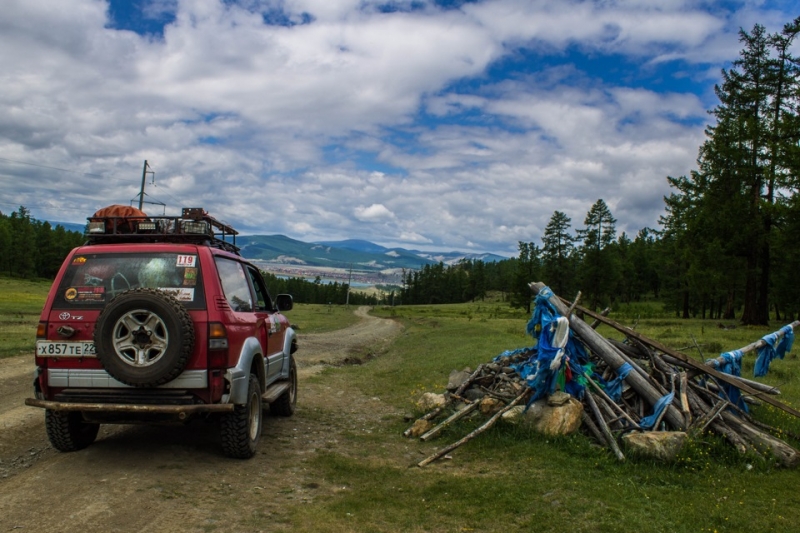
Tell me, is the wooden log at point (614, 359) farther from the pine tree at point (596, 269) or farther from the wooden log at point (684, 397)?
the pine tree at point (596, 269)

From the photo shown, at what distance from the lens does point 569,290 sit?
2670 inches

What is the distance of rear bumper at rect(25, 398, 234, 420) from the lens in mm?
5918

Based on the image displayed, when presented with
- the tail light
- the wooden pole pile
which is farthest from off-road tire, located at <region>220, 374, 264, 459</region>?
the wooden pole pile

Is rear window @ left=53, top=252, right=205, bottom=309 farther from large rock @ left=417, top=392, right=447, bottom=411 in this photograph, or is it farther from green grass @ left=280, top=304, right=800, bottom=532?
large rock @ left=417, top=392, right=447, bottom=411

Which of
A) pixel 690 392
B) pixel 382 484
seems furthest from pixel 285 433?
pixel 690 392

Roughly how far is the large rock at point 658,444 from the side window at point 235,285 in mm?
5563

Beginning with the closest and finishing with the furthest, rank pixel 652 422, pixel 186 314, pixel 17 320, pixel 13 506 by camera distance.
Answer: pixel 13 506, pixel 186 314, pixel 652 422, pixel 17 320

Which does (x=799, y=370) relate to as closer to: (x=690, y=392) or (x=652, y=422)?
(x=690, y=392)

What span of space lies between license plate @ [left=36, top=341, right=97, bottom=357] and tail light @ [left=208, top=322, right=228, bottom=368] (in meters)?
1.32

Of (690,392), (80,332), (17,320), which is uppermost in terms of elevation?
(80,332)

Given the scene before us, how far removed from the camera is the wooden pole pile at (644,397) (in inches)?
304

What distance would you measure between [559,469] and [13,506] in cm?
599

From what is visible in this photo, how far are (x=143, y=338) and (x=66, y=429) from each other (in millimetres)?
1902

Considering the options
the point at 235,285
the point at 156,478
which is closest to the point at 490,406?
the point at 235,285
